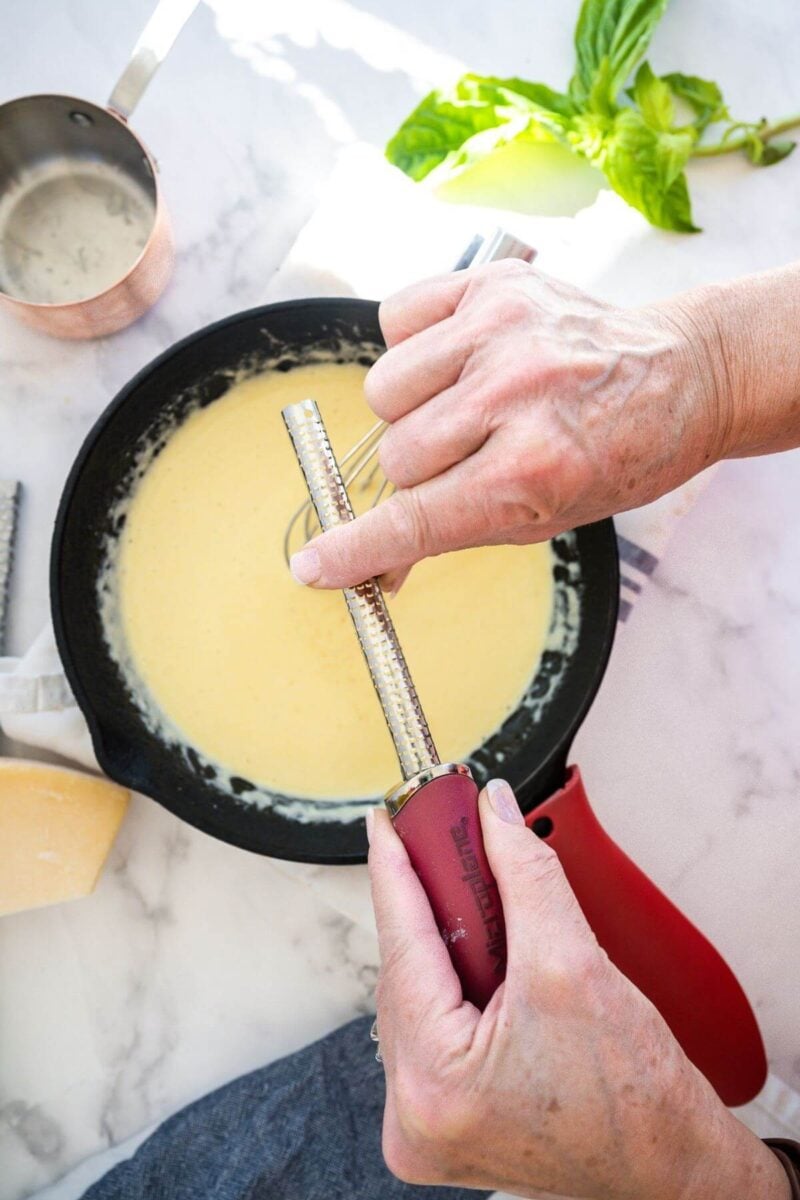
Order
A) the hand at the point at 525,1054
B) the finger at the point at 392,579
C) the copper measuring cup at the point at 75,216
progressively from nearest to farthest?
1. the hand at the point at 525,1054
2. the finger at the point at 392,579
3. the copper measuring cup at the point at 75,216

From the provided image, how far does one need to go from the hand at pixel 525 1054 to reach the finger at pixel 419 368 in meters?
0.26

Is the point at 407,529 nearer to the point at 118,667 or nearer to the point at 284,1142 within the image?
the point at 118,667

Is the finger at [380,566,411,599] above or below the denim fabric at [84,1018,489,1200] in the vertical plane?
above

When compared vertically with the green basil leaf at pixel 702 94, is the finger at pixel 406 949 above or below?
below

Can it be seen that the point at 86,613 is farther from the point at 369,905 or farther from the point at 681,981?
the point at 681,981

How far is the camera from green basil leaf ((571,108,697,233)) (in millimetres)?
823

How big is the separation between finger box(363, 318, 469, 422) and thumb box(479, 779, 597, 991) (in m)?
0.26

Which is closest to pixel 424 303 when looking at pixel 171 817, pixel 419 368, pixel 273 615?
pixel 419 368

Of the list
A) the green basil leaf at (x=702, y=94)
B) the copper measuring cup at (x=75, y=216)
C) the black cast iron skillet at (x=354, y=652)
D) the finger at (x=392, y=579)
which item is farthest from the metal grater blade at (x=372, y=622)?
the green basil leaf at (x=702, y=94)

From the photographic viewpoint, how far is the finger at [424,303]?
0.63m

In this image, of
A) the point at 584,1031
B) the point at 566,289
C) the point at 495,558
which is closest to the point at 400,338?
the point at 566,289

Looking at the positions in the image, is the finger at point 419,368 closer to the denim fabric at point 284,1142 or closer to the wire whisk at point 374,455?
the wire whisk at point 374,455

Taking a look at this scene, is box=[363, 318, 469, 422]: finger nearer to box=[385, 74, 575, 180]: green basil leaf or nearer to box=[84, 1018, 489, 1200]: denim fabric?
box=[385, 74, 575, 180]: green basil leaf

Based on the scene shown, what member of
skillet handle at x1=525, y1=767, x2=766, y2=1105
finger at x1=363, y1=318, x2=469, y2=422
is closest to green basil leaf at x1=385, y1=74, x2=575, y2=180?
finger at x1=363, y1=318, x2=469, y2=422
